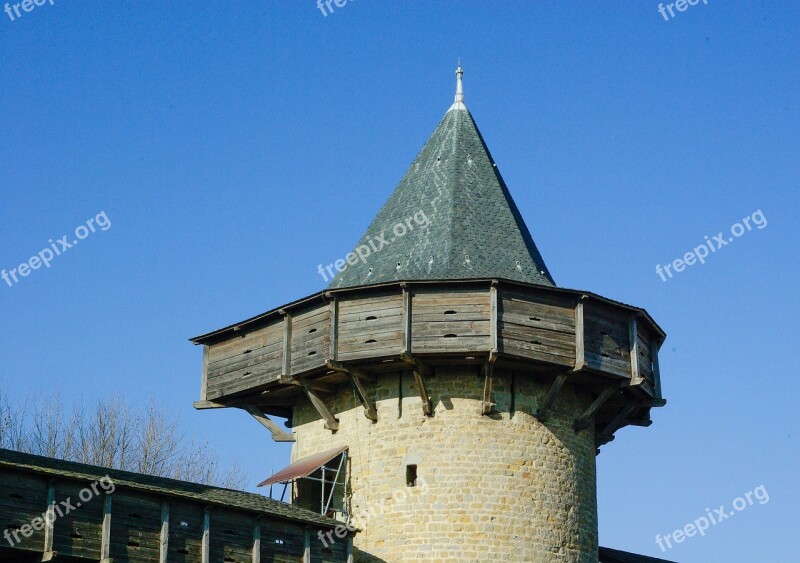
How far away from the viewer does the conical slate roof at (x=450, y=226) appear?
69.2 feet

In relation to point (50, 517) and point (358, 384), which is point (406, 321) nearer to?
point (358, 384)

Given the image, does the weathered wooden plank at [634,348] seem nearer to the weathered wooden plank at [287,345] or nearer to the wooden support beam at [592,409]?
the wooden support beam at [592,409]

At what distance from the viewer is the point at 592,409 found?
20516 mm

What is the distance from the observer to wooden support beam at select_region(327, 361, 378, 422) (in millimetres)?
19873

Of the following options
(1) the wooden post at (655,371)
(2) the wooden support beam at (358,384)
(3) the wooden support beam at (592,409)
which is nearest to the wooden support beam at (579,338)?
(3) the wooden support beam at (592,409)

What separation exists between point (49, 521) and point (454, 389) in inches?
251

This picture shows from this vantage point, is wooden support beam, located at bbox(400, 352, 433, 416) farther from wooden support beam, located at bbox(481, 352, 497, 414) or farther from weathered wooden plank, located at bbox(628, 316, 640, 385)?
weathered wooden plank, located at bbox(628, 316, 640, 385)

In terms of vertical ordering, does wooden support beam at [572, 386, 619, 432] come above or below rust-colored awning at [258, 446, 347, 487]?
above

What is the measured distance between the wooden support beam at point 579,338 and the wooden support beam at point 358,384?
3136 mm

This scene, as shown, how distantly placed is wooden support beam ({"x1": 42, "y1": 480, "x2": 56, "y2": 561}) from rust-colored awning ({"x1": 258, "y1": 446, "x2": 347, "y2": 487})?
4.48m

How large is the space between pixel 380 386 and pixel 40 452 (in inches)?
469

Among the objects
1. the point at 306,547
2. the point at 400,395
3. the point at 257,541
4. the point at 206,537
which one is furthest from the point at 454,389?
the point at 206,537

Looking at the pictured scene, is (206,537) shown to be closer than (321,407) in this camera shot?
Yes

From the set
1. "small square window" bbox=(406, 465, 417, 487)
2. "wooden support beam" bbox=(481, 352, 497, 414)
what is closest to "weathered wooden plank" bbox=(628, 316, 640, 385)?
"wooden support beam" bbox=(481, 352, 497, 414)
